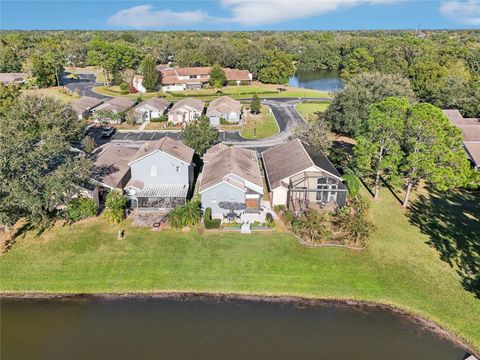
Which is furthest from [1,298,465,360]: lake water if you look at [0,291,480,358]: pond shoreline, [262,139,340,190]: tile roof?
[262,139,340,190]: tile roof

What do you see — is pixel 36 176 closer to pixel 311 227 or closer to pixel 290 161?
pixel 311 227

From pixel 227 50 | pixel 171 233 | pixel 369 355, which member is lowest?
pixel 369 355

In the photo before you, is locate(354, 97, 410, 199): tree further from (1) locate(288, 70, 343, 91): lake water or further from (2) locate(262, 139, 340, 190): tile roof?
(1) locate(288, 70, 343, 91): lake water

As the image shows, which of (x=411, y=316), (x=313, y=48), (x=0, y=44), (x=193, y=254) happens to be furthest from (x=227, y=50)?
(x=411, y=316)

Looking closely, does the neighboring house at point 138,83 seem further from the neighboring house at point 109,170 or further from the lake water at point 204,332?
the lake water at point 204,332

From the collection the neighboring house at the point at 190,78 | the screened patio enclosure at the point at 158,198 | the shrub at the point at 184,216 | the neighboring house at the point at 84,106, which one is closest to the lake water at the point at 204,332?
the shrub at the point at 184,216

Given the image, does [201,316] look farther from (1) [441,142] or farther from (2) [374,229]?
(1) [441,142]

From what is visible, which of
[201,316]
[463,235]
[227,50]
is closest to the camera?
[201,316]

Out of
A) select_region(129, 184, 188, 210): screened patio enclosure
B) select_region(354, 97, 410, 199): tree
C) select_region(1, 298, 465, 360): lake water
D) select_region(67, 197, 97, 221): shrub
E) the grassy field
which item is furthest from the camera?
the grassy field
